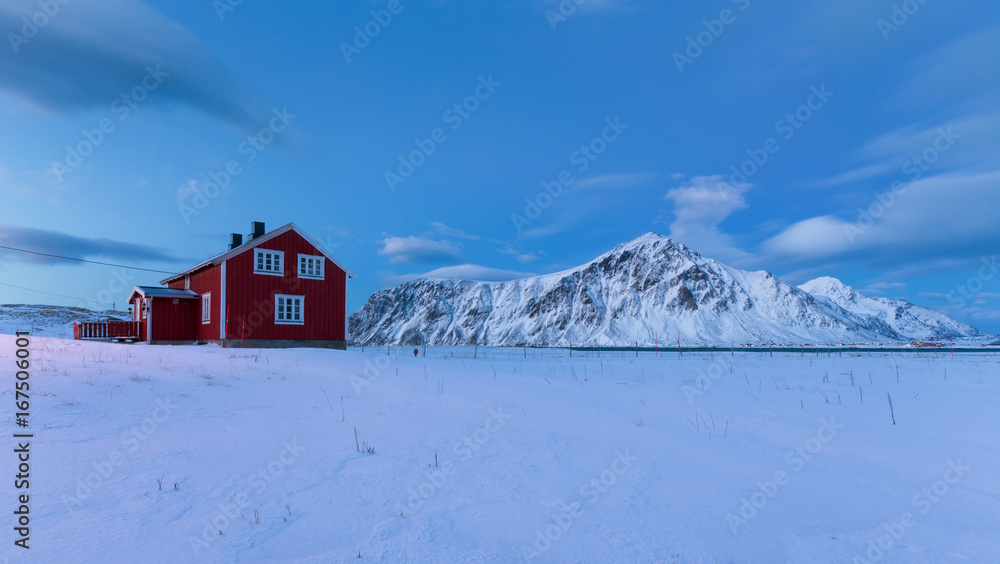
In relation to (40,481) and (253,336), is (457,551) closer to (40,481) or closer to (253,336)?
(40,481)

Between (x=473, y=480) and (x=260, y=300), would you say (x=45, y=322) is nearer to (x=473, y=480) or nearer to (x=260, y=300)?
(x=260, y=300)

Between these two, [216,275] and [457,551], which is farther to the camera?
[216,275]


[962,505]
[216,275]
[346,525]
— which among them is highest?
[216,275]

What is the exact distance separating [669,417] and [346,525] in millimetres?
6319

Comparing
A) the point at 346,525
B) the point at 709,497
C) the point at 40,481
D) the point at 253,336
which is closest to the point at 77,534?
the point at 40,481

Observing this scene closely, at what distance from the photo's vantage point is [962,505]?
518cm

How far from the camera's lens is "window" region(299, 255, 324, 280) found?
30688 millimetres

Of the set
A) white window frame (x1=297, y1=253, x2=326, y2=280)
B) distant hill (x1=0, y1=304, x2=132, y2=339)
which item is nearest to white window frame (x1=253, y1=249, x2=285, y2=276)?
white window frame (x1=297, y1=253, x2=326, y2=280)

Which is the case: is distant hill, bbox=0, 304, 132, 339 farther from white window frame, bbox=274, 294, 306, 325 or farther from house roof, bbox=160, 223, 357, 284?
white window frame, bbox=274, 294, 306, 325

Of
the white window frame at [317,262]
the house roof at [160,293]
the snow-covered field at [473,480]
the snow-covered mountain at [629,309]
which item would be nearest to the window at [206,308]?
the house roof at [160,293]

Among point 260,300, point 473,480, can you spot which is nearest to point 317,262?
point 260,300

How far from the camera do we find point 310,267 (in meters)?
31.0

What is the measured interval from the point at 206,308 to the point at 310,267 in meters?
6.34

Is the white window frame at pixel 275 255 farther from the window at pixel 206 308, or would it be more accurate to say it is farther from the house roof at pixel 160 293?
the house roof at pixel 160 293
